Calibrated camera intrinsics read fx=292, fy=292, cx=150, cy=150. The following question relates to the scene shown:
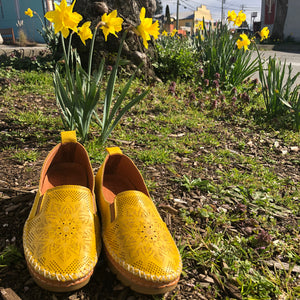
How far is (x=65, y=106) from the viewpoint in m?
2.17

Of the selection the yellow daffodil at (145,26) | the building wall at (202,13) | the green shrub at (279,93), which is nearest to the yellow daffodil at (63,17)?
the yellow daffodil at (145,26)

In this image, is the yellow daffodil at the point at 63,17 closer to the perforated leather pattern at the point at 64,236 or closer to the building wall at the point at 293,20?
the perforated leather pattern at the point at 64,236

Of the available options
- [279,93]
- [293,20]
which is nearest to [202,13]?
[293,20]

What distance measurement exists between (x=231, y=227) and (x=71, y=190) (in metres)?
0.86

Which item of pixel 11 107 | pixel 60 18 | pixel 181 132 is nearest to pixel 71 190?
pixel 60 18

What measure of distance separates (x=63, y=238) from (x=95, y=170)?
0.91 meters

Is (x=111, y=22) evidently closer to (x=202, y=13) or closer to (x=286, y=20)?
(x=286, y=20)

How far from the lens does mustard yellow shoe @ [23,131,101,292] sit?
939 millimetres

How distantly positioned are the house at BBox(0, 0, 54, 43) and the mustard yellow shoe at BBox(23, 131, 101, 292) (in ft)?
57.0

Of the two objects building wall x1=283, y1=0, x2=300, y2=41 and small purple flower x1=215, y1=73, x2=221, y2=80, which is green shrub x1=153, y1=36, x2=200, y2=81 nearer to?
small purple flower x1=215, y1=73, x2=221, y2=80

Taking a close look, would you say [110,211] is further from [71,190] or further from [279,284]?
[279,284]

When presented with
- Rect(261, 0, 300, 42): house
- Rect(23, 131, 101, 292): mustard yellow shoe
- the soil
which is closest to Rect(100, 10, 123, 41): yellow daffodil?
the soil

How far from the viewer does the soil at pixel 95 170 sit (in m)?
1.08

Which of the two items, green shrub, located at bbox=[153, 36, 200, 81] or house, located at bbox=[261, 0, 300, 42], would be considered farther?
house, located at bbox=[261, 0, 300, 42]
